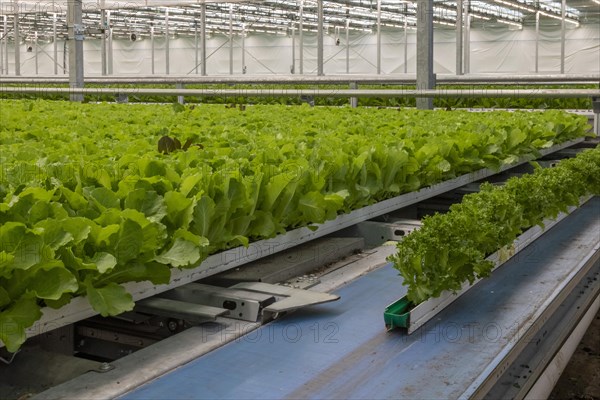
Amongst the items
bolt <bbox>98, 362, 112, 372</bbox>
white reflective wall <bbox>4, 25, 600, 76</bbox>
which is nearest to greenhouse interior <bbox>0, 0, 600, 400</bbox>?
bolt <bbox>98, 362, 112, 372</bbox>

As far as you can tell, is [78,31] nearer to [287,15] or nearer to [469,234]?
[469,234]

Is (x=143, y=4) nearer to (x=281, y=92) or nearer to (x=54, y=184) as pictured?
(x=281, y=92)

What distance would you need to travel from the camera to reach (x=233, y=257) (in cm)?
254

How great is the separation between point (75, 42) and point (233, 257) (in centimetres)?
862

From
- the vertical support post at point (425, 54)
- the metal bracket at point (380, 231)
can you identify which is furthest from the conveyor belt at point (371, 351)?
the vertical support post at point (425, 54)

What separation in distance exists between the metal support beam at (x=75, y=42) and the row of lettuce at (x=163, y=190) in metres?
5.77

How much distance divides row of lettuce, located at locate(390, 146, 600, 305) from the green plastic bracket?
0.15 feet

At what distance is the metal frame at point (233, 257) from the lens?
1.88 metres

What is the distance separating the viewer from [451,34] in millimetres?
29734

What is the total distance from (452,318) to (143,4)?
57.6 ft

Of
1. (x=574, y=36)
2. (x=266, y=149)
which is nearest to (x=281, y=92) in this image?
(x=266, y=149)

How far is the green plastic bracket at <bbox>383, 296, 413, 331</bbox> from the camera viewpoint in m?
2.23

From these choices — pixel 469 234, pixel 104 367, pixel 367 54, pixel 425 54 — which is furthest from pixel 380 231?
pixel 367 54

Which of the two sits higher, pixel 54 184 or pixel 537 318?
pixel 54 184
